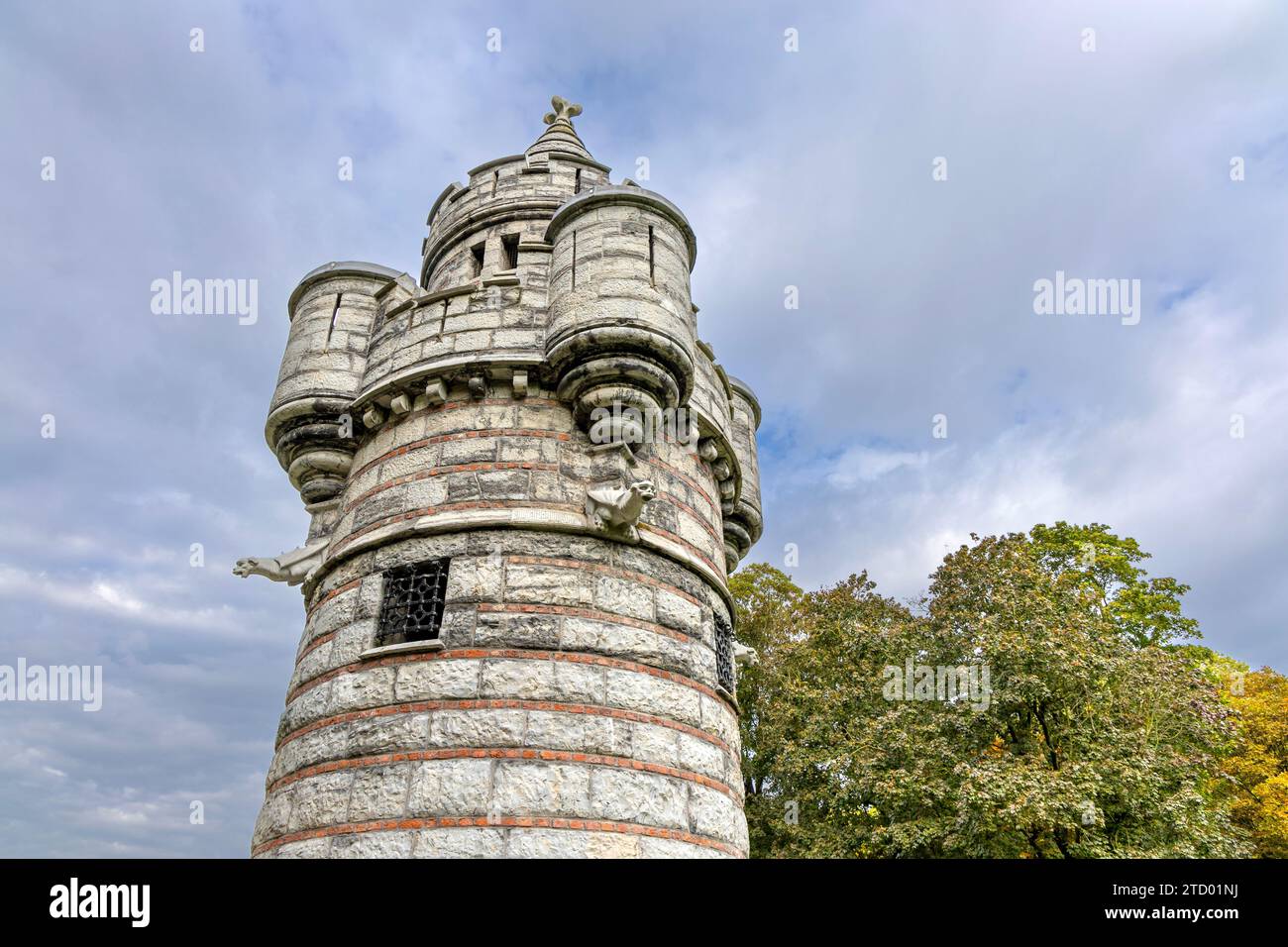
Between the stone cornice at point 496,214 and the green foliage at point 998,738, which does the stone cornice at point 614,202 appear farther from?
the green foliage at point 998,738

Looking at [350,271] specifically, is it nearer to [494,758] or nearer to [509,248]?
[509,248]

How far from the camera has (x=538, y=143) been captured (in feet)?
44.7

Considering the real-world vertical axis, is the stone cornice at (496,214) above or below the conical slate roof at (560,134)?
below

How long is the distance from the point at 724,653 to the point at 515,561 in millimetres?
2690

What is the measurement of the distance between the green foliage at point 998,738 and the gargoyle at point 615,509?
321 inches

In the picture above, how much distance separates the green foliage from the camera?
12.0 metres

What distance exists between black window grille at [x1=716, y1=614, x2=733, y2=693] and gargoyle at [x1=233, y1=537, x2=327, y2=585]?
13.9ft

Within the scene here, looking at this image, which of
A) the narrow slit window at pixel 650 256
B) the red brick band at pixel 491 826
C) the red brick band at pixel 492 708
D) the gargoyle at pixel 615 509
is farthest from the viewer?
the narrow slit window at pixel 650 256

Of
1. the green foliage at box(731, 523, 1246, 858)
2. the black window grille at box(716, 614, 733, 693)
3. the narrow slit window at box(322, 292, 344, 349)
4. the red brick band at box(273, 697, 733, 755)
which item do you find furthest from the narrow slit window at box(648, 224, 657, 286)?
the green foliage at box(731, 523, 1246, 858)

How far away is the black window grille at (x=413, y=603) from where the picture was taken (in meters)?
6.96

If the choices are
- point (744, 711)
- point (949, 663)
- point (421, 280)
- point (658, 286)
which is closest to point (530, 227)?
point (421, 280)

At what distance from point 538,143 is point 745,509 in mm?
7384

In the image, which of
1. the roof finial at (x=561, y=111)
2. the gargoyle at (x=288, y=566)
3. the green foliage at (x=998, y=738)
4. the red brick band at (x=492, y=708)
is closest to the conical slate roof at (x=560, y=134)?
the roof finial at (x=561, y=111)

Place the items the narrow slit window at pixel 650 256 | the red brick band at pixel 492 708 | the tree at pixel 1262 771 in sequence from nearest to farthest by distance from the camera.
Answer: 1. the red brick band at pixel 492 708
2. the narrow slit window at pixel 650 256
3. the tree at pixel 1262 771
